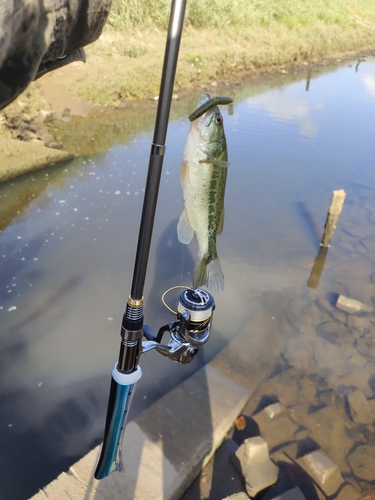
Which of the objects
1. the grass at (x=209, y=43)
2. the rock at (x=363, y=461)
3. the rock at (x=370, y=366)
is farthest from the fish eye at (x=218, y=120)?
the grass at (x=209, y=43)

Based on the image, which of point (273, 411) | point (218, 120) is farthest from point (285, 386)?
point (218, 120)

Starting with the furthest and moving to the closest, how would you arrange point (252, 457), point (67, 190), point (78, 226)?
point (67, 190)
point (78, 226)
point (252, 457)

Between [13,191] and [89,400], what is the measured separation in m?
4.48

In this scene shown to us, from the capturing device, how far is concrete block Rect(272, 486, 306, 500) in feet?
9.79

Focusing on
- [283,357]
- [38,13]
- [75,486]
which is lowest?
[283,357]

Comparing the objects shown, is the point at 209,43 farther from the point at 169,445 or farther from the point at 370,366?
the point at 169,445

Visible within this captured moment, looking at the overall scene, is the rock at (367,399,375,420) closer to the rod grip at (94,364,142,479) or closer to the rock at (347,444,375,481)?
the rock at (347,444,375,481)

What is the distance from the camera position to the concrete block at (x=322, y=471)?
3375 millimetres

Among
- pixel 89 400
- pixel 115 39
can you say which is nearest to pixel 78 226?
pixel 89 400

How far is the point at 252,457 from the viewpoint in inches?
129

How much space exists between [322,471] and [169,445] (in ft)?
4.68

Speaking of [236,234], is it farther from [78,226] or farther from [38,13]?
[38,13]

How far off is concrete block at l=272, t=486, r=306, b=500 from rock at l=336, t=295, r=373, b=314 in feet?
9.20

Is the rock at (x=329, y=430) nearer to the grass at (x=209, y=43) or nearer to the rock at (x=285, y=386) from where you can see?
the rock at (x=285, y=386)
